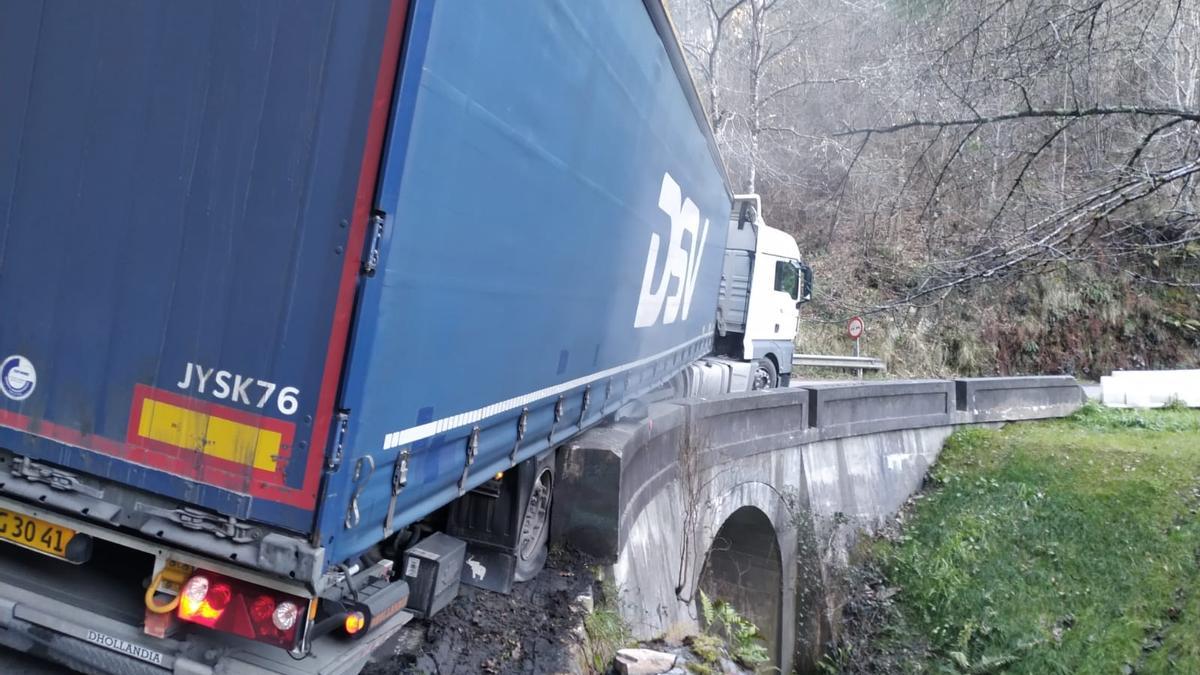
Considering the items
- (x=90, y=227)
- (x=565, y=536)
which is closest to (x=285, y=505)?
(x=90, y=227)

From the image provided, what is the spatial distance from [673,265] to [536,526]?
3276mm

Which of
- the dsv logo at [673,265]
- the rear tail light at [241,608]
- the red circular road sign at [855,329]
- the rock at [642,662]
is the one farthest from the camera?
the red circular road sign at [855,329]

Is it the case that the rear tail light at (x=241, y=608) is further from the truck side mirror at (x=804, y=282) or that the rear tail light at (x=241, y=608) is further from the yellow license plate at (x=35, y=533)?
the truck side mirror at (x=804, y=282)

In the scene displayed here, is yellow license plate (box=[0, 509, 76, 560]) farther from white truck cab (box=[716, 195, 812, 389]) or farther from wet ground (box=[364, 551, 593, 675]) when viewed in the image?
white truck cab (box=[716, 195, 812, 389])

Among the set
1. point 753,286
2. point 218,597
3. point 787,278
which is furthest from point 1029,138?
point 787,278

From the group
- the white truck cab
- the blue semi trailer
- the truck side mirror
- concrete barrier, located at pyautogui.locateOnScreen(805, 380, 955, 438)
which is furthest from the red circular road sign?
the blue semi trailer

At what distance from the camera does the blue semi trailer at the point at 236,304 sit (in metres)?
2.68

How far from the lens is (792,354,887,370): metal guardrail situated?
71.2 feet

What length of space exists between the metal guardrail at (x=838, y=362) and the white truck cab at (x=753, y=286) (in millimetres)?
7641

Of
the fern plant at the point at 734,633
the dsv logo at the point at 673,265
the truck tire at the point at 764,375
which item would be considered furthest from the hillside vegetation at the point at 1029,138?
the truck tire at the point at 764,375

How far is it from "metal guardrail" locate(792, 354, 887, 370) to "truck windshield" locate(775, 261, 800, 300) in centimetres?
750

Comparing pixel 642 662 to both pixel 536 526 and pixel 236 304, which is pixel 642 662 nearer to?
pixel 536 526

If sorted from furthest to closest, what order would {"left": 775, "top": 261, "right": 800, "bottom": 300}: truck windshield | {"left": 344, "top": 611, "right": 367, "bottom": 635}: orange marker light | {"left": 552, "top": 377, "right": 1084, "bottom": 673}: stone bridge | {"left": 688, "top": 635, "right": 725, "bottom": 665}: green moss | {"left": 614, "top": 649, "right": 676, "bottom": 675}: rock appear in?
1. {"left": 775, "top": 261, "right": 800, "bottom": 300}: truck windshield
2. {"left": 688, "top": 635, "right": 725, "bottom": 665}: green moss
3. {"left": 552, "top": 377, "right": 1084, "bottom": 673}: stone bridge
4. {"left": 614, "top": 649, "right": 676, "bottom": 675}: rock
5. {"left": 344, "top": 611, "right": 367, "bottom": 635}: orange marker light

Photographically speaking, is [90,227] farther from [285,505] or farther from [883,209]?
[883,209]
